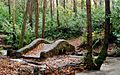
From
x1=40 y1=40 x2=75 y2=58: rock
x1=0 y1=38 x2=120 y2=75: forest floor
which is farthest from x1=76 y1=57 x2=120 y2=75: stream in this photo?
x1=40 y1=40 x2=75 y2=58: rock

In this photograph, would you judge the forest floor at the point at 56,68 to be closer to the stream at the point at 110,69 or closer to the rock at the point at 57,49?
the stream at the point at 110,69

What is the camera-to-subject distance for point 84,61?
14.7 meters

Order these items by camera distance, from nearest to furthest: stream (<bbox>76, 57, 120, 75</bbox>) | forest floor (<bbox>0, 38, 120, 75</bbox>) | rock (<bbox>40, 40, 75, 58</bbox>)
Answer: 1. forest floor (<bbox>0, 38, 120, 75</bbox>)
2. stream (<bbox>76, 57, 120, 75</bbox>)
3. rock (<bbox>40, 40, 75, 58</bbox>)

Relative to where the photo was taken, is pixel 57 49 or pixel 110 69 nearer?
pixel 110 69

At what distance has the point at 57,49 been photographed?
20.0m

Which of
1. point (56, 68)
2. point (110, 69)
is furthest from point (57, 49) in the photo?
point (110, 69)

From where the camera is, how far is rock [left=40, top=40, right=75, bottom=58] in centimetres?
1830

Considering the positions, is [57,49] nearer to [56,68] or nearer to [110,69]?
[56,68]

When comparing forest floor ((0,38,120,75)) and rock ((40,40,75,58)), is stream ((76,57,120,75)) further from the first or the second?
rock ((40,40,75,58))

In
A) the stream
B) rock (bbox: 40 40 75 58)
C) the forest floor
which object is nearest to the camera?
the forest floor

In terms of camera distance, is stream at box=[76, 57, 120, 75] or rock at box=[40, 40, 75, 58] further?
rock at box=[40, 40, 75, 58]

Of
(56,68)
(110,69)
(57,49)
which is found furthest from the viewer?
(57,49)

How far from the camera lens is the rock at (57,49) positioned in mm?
18297

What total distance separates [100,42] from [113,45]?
4.09 feet
